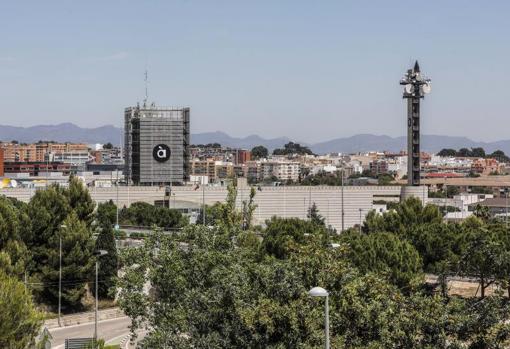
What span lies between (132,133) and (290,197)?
23236 millimetres

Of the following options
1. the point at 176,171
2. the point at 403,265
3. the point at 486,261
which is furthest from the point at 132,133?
the point at 486,261

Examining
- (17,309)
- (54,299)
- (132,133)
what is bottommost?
(54,299)

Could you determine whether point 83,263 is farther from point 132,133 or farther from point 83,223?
point 132,133

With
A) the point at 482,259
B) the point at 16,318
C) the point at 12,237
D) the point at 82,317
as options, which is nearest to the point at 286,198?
the point at 82,317

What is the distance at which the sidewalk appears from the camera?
157 ft

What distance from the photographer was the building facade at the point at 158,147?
11681 cm

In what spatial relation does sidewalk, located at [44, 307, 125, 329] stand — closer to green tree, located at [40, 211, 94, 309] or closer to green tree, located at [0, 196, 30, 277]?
green tree, located at [40, 211, 94, 309]

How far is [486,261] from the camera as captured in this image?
1321 inches

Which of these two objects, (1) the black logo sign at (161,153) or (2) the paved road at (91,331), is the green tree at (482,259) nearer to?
(2) the paved road at (91,331)

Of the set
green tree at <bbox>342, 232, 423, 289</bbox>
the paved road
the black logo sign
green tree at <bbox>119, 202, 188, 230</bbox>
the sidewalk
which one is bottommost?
the paved road

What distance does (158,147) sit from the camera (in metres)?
117

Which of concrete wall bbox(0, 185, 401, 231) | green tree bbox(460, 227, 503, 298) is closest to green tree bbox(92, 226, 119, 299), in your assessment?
green tree bbox(460, 227, 503, 298)

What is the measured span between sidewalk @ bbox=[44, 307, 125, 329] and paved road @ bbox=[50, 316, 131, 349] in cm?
41

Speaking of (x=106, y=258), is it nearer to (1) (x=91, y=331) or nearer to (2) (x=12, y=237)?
(1) (x=91, y=331)
